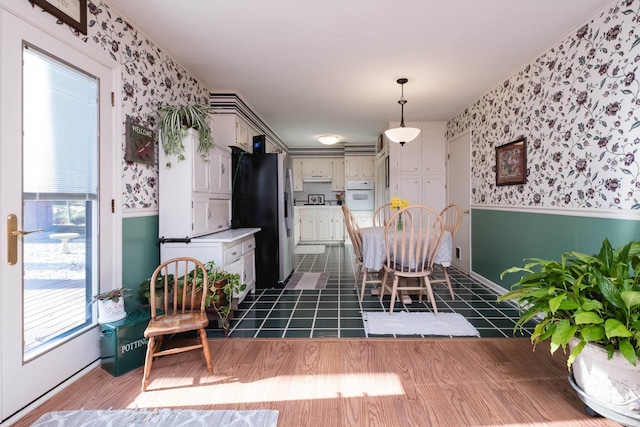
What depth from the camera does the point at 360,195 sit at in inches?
301

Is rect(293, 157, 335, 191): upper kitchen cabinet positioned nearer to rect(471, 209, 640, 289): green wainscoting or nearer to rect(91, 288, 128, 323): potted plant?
rect(471, 209, 640, 289): green wainscoting

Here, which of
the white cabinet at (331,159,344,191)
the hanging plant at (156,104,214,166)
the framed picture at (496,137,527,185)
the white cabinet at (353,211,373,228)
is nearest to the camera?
the hanging plant at (156,104,214,166)

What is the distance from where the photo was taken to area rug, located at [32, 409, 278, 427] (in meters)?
1.50

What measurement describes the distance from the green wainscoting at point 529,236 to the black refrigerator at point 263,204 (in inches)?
98.0

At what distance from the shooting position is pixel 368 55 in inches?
118

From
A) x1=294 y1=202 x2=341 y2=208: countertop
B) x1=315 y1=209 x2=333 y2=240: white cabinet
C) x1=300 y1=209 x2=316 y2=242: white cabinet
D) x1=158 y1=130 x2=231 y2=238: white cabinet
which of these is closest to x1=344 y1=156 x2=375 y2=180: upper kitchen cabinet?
x1=294 y1=202 x2=341 y2=208: countertop

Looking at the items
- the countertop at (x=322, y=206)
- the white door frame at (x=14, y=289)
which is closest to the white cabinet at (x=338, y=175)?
the countertop at (x=322, y=206)

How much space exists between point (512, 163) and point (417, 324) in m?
2.03

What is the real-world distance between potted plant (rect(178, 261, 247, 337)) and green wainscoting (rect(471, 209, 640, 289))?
2724mm

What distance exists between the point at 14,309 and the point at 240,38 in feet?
7.73

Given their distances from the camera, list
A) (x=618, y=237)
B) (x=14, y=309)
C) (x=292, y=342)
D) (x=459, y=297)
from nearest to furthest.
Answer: (x=14, y=309), (x=618, y=237), (x=292, y=342), (x=459, y=297)

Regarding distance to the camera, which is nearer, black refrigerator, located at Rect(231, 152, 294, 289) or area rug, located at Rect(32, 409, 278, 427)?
area rug, located at Rect(32, 409, 278, 427)

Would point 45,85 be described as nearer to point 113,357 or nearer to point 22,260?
point 22,260

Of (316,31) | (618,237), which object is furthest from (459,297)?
(316,31)
